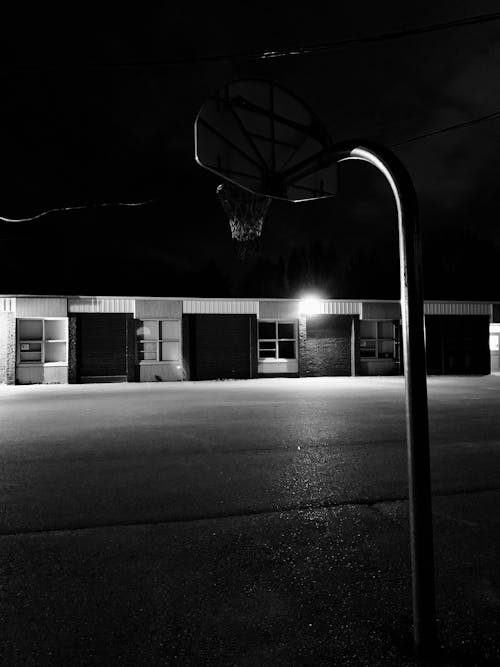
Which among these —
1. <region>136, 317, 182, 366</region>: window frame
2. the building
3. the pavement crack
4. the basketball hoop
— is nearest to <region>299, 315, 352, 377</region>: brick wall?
the building

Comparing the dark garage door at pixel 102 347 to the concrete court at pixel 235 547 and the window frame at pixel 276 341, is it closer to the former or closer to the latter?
the window frame at pixel 276 341

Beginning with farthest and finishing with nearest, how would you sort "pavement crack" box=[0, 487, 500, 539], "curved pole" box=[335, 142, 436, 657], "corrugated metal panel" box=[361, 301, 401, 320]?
"corrugated metal panel" box=[361, 301, 401, 320] < "pavement crack" box=[0, 487, 500, 539] < "curved pole" box=[335, 142, 436, 657]

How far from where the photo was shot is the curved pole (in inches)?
95.2

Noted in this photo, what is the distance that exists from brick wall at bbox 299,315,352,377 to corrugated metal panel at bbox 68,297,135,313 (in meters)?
7.58

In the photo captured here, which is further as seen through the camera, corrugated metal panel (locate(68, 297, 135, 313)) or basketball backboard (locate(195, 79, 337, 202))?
corrugated metal panel (locate(68, 297, 135, 313))

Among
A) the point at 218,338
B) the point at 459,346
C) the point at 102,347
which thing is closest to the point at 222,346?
the point at 218,338

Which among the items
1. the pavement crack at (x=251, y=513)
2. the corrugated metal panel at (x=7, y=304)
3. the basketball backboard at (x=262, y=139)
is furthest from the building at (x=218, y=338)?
the pavement crack at (x=251, y=513)

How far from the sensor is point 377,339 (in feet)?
77.0

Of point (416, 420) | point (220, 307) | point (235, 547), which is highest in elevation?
point (220, 307)

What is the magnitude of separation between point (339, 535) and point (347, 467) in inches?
86.4

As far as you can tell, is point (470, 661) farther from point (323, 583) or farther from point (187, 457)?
point (187, 457)

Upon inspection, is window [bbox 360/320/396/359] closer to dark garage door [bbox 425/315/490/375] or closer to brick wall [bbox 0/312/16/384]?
dark garage door [bbox 425/315/490/375]

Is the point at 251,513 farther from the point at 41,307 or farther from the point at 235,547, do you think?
the point at 41,307

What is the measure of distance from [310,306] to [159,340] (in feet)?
22.3
